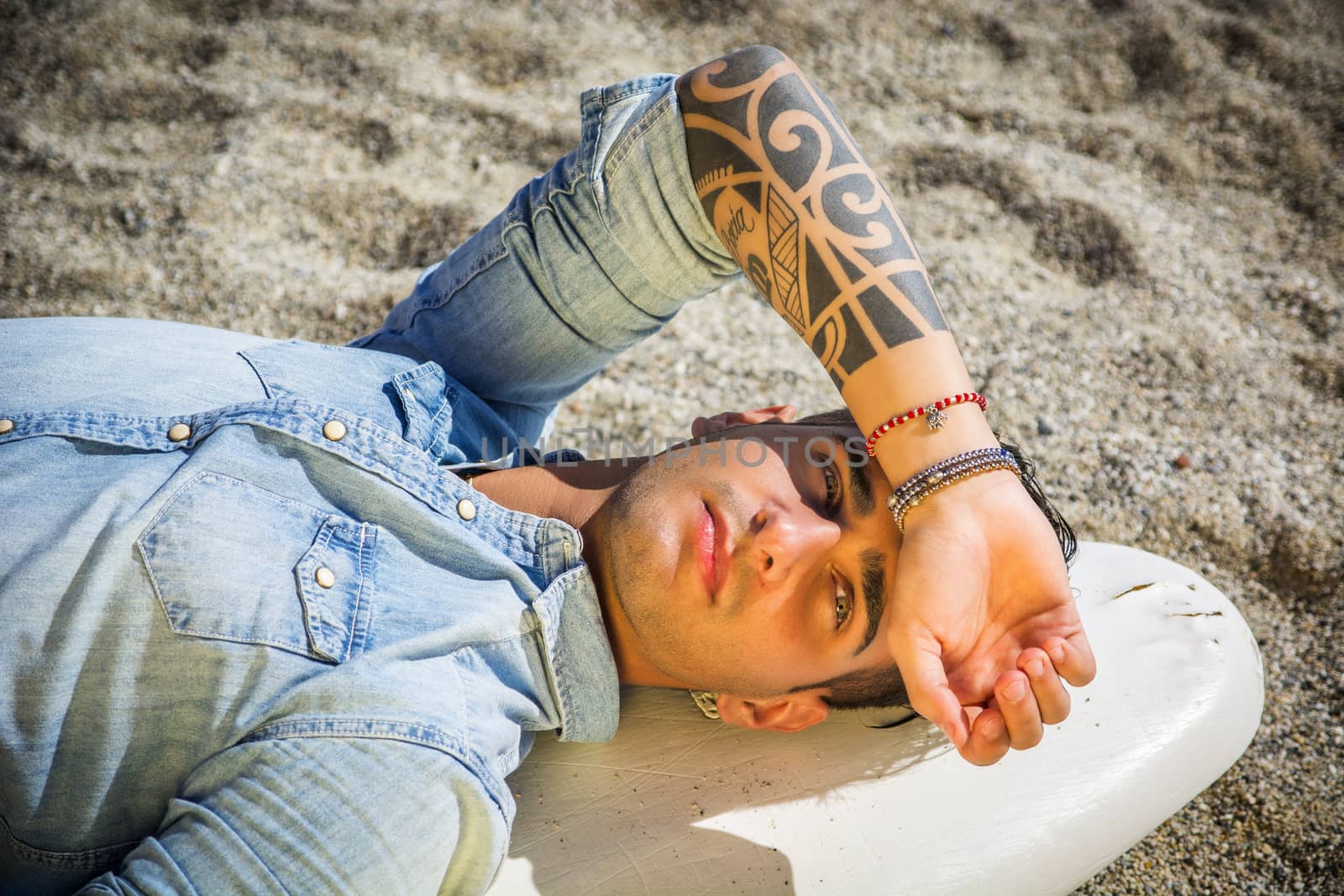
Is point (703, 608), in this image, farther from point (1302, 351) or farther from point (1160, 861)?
point (1302, 351)

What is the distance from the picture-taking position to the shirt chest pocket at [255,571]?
1478 millimetres

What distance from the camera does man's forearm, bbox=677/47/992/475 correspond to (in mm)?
1747

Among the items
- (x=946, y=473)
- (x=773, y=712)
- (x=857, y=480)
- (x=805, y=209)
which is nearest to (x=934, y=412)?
(x=946, y=473)

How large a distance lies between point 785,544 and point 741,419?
20.8 inches

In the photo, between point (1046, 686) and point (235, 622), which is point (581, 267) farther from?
point (1046, 686)

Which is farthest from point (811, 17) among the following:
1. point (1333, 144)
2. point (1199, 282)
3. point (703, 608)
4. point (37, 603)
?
point (37, 603)

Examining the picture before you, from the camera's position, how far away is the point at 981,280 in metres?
3.48

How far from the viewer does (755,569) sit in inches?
68.5

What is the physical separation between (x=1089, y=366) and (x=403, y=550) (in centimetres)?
269

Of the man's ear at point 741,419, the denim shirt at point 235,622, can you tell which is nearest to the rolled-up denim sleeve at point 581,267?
the man's ear at point 741,419

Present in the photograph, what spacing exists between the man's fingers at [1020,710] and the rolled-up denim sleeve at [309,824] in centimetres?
95

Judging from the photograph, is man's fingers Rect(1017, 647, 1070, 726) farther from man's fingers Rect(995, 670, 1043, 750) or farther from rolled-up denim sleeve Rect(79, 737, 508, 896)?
rolled-up denim sleeve Rect(79, 737, 508, 896)

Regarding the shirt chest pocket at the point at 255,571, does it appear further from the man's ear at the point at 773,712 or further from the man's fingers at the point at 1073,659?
the man's fingers at the point at 1073,659

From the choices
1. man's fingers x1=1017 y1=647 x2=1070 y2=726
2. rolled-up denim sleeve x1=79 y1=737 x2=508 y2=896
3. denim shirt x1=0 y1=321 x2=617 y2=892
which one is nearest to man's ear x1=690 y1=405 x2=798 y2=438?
denim shirt x1=0 y1=321 x2=617 y2=892
